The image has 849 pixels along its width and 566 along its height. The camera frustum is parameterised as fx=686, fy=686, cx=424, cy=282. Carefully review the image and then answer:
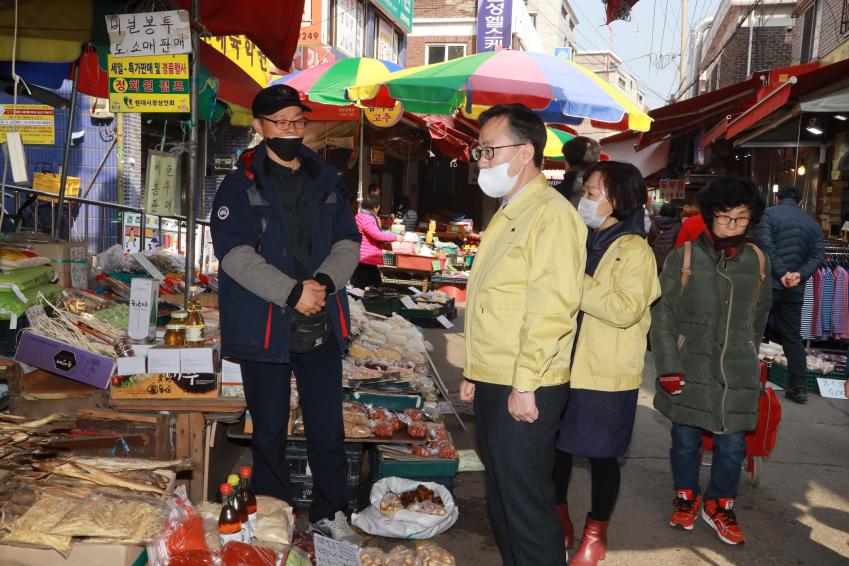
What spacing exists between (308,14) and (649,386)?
12197 millimetres

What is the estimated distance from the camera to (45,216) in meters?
9.48

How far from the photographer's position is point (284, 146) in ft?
11.1

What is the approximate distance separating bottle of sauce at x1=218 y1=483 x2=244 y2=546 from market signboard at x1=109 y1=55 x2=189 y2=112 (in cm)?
245

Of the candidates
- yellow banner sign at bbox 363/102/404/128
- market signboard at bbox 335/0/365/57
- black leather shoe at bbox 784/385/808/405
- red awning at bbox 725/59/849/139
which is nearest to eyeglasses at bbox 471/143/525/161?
black leather shoe at bbox 784/385/808/405

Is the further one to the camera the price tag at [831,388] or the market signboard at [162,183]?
the price tag at [831,388]

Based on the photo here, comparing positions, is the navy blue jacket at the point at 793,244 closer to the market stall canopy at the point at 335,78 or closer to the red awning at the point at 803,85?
the red awning at the point at 803,85

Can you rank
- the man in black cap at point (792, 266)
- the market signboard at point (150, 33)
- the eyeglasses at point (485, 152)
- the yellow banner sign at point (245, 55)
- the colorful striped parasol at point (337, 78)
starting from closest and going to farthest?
the eyeglasses at point (485, 152), the market signboard at point (150, 33), the man in black cap at point (792, 266), the yellow banner sign at point (245, 55), the colorful striped parasol at point (337, 78)

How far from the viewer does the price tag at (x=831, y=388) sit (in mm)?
7441

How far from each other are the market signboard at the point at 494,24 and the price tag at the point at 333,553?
87.7ft

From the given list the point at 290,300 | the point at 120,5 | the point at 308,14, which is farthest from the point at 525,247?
the point at 308,14

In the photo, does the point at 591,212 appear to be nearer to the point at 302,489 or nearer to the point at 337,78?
the point at 302,489

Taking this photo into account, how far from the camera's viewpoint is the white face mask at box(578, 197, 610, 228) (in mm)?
3466

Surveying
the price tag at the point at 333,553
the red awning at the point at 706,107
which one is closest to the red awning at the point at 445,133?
the red awning at the point at 706,107

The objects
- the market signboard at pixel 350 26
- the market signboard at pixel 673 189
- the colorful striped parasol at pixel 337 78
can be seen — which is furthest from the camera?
the market signboard at pixel 673 189
